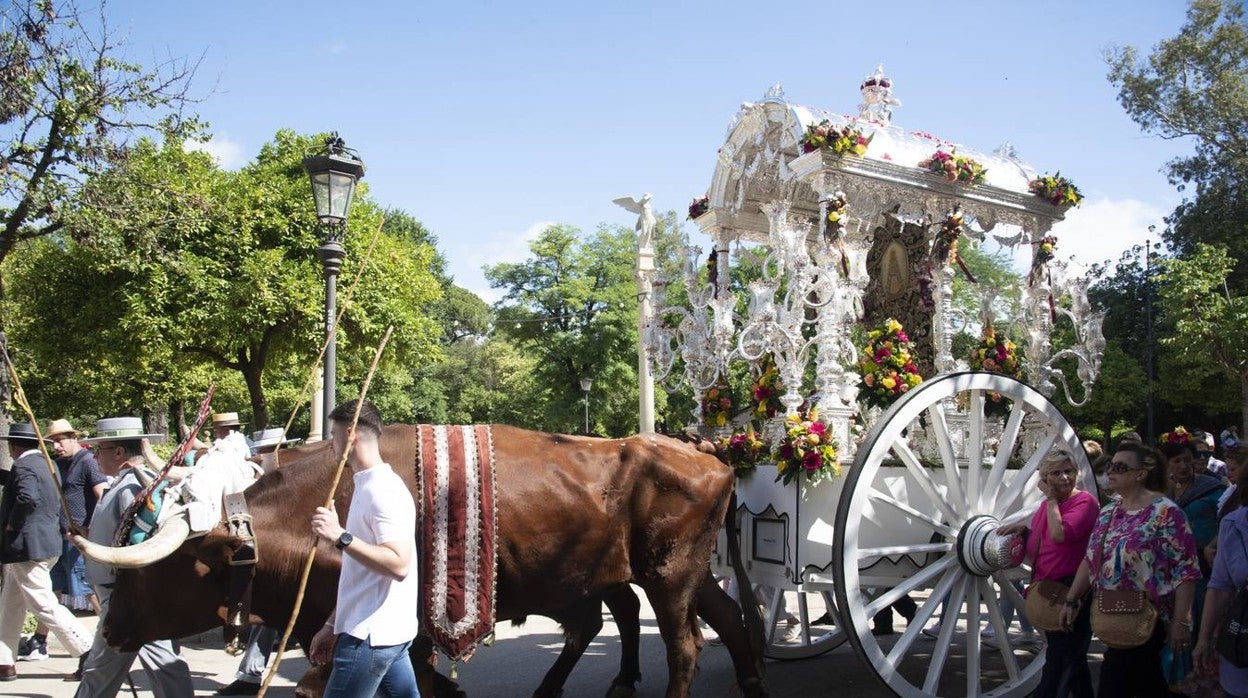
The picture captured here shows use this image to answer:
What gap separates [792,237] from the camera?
264 inches

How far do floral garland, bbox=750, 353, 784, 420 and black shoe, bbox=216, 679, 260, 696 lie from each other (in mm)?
3949

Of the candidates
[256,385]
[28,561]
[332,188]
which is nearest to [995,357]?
[332,188]

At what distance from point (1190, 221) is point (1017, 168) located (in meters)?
23.6

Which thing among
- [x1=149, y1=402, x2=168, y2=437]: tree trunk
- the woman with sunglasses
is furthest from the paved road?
[x1=149, y1=402, x2=168, y2=437]: tree trunk

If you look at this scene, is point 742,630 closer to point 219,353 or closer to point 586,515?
point 586,515

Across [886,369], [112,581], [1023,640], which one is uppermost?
[886,369]

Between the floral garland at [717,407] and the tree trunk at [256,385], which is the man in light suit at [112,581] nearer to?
the floral garland at [717,407]

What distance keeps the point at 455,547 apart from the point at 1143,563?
316cm

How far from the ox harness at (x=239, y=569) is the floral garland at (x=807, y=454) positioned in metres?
3.04

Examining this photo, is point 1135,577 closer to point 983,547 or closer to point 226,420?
point 983,547

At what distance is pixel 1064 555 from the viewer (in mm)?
4840

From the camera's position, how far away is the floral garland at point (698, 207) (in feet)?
28.3

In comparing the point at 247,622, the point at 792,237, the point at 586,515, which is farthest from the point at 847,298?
the point at 247,622

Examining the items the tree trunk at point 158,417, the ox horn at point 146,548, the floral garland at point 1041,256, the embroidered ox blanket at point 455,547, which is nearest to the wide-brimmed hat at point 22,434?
the ox horn at point 146,548
